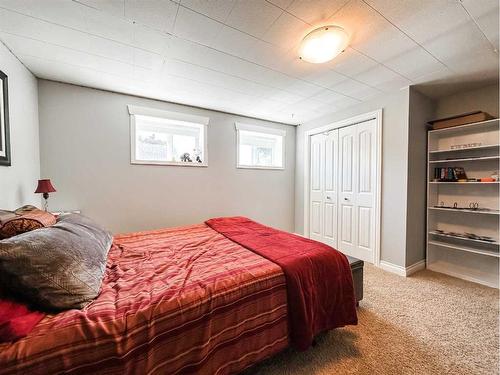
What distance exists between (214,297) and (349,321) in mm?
1072

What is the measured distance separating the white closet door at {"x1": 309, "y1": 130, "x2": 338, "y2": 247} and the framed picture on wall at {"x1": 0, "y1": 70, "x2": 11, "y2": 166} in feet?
12.7

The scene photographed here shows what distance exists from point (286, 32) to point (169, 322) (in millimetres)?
2060

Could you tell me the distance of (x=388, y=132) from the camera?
2.81 meters

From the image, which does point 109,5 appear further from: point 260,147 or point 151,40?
point 260,147

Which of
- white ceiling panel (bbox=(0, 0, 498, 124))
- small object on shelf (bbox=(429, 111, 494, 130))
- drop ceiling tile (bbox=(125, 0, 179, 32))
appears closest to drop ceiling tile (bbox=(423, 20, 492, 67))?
white ceiling panel (bbox=(0, 0, 498, 124))

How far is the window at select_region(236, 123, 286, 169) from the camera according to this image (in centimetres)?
379

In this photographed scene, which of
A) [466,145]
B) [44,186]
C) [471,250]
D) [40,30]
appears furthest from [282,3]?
[471,250]

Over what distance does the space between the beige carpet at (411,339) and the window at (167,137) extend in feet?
8.93

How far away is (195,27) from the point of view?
1.62 metres

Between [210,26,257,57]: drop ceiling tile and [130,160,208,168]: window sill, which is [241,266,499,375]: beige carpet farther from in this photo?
[130,160,208,168]: window sill

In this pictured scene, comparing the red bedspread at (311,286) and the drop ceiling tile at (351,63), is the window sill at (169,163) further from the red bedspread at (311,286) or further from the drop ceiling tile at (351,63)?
the drop ceiling tile at (351,63)

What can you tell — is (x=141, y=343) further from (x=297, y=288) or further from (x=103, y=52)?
(x=103, y=52)

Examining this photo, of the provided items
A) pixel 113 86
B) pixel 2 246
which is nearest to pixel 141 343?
pixel 2 246

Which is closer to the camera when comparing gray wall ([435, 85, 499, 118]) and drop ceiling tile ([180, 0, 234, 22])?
drop ceiling tile ([180, 0, 234, 22])
